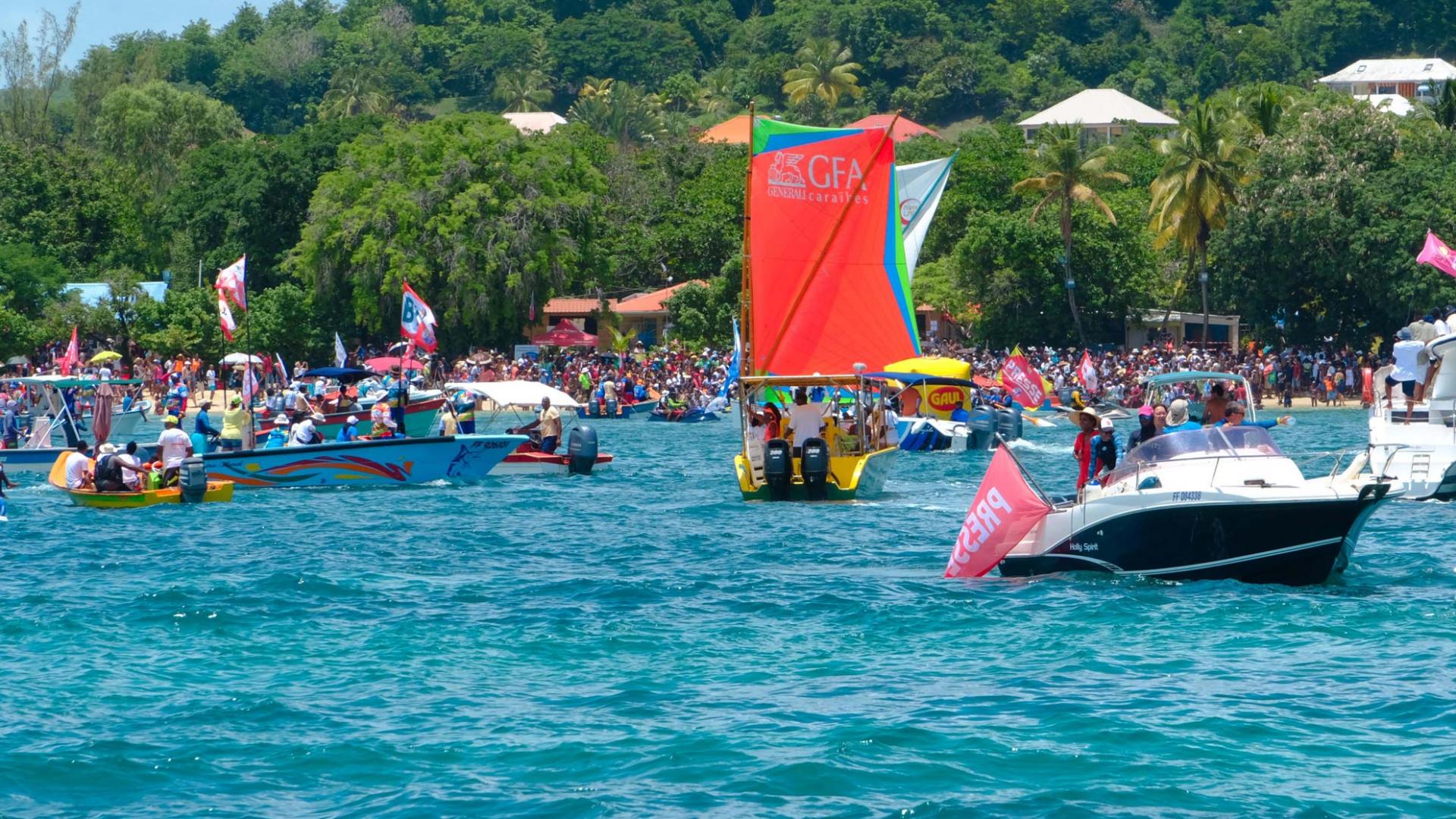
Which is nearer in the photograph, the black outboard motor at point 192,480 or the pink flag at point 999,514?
the pink flag at point 999,514

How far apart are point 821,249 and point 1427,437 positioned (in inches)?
442

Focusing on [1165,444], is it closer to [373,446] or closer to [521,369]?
[373,446]

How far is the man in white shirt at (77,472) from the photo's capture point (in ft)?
109

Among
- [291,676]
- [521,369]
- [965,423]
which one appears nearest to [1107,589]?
[291,676]

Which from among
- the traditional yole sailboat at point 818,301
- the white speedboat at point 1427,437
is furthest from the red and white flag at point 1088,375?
the white speedboat at point 1427,437

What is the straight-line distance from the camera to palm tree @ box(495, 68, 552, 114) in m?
170

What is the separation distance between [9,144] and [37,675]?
78.8 meters

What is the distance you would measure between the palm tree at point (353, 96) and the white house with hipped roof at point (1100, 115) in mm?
50648

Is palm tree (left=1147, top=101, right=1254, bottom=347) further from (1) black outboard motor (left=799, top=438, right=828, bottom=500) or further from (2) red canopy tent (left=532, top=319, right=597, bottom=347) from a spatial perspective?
(1) black outboard motor (left=799, top=438, right=828, bottom=500)

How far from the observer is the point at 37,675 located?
17.9 m

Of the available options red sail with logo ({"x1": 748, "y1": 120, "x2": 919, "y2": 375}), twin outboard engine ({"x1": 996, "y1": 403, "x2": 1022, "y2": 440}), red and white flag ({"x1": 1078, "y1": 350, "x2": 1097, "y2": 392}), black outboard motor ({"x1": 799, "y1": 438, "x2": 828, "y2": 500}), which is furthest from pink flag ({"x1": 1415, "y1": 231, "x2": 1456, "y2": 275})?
black outboard motor ({"x1": 799, "y1": 438, "x2": 828, "y2": 500})

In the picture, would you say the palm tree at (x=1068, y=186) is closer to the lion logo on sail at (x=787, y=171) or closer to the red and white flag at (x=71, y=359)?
the red and white flag at (x=71, y=359)

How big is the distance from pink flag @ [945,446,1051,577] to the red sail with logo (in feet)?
40.7

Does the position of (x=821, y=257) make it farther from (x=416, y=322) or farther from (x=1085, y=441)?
(x=416, y=322)
